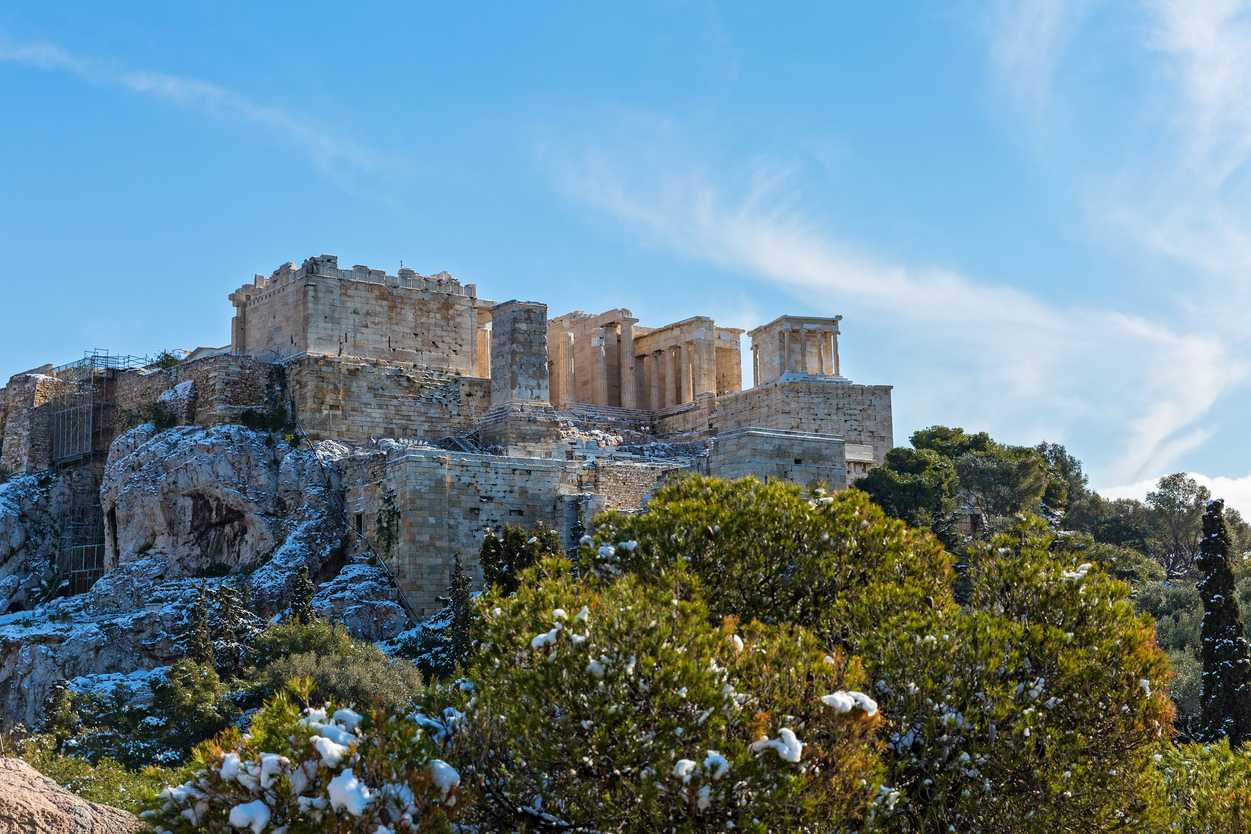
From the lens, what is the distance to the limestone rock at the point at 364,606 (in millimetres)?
31969

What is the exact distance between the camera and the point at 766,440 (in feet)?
117

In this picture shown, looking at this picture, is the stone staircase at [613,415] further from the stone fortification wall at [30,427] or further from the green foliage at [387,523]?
the stone fortification wall at [30,427]

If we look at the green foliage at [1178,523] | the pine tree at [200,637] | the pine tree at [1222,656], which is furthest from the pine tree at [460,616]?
the green foliage at [1178,523]

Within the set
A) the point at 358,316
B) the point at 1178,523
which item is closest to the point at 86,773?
the point at 358,316

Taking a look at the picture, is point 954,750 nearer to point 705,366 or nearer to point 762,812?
point 762,812

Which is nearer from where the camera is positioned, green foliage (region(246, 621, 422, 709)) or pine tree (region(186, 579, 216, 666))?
green foliage (region(246, 621, 422, 709))

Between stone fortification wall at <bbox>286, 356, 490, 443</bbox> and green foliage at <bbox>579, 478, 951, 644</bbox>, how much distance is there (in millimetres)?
19594

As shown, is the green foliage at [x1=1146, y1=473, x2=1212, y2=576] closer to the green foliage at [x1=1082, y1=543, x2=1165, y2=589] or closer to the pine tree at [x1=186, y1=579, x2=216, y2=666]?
the green foliage at [x1=1082, y1=543, x2=1165, y2=589]

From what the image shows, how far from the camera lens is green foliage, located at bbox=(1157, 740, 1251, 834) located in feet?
56.5

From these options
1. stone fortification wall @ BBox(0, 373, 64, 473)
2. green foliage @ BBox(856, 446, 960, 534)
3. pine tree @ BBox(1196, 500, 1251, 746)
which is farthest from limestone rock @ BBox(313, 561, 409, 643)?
pine tree @ BBox(1196, 500, 1251, 746)

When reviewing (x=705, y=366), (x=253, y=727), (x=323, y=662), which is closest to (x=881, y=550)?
(x=253, y=727)

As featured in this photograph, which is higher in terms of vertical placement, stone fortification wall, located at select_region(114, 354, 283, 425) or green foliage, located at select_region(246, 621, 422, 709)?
stone fortification wall, located at select_region(114, 354, 283, 425)

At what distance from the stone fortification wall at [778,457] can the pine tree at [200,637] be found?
10355 millimetres

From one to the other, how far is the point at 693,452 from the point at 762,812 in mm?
27284
